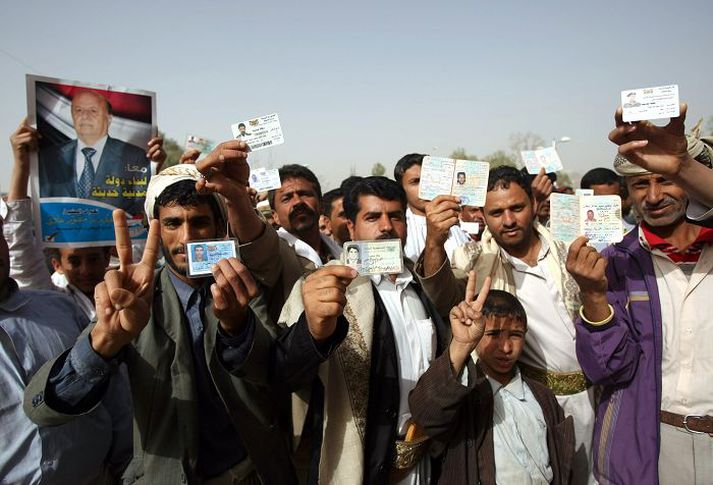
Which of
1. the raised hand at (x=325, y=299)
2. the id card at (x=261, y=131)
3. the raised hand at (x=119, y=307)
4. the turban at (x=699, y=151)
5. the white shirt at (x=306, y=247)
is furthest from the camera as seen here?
the white shirt at (x=306, y=247)

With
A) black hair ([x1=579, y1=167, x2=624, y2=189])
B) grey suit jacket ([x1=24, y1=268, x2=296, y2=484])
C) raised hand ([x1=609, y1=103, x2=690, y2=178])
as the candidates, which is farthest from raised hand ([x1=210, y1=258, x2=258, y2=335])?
black hair ([x1=579, y1=167, x2=624, y2=189])

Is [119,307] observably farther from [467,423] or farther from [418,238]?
[418,238]

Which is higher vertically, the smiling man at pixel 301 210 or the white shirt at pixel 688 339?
the smiling man at pixel 301 210

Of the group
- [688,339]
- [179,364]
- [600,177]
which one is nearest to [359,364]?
[179,364]

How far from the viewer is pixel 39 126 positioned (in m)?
2.55

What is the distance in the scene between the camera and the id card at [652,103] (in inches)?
78.4

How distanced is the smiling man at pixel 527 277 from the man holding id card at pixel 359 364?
0.29 metres

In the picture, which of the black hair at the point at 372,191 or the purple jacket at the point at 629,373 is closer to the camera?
the purple jacket at the point at 629,373

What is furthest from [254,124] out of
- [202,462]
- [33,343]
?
[202,462]

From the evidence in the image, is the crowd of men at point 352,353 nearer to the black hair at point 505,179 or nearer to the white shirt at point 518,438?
the white shirt at point 518,438

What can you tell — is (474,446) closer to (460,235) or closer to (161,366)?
(161,366)

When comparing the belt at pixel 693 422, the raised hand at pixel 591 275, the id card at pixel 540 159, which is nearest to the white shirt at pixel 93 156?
the raised hand at pixel 591 275

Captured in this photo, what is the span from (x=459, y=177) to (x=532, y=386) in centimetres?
133

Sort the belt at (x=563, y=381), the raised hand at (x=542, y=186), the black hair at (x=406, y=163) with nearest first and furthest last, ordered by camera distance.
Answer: the belt at (x=563, y=381)
the raised hand at (x=542, y=186)
the black hair at (x=406, y=163)
